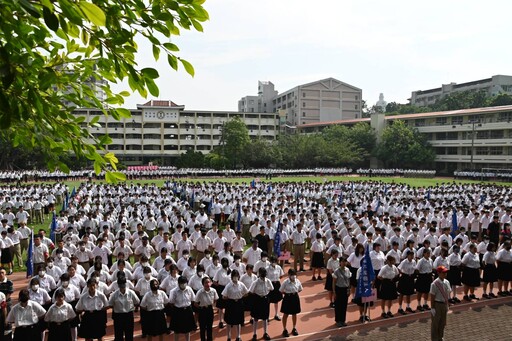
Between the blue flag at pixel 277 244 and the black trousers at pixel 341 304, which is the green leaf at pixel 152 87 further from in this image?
the blue flag at pixel 277 244

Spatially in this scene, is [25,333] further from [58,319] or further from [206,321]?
[206,321]

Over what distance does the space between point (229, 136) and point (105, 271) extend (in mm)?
40118

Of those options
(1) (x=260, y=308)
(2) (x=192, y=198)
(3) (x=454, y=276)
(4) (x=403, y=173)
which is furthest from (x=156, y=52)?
(4) (x=403, y=173)

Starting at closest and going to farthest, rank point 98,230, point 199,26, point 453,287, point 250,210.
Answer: point 199,26, point 453,287, point 98,230, point 250,210

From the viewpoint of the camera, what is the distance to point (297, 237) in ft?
36.7

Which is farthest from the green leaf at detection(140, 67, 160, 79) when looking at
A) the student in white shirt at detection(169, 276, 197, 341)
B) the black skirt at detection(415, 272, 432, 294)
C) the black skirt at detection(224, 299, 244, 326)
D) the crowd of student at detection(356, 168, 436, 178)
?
the crowd of student at detection(356, 168, 436, 178)

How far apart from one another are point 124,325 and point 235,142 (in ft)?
134

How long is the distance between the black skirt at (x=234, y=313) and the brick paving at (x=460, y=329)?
1.52 meters

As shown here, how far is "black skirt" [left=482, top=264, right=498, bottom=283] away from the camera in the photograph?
9.41 meters

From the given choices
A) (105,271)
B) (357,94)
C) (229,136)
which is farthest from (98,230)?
(357,94)

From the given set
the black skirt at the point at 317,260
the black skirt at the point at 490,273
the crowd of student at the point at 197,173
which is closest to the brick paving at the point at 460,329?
the black skirt at the point at 490,273

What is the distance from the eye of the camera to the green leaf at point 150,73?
246 cm

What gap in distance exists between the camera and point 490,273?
371 inches

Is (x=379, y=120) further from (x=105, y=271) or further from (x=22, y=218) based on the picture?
(x=105, y=271)
